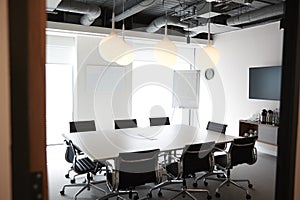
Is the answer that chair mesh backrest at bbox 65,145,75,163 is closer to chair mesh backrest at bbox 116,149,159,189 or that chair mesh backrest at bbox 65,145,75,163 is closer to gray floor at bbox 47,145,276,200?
gray floor at bbox 47,145,276,200

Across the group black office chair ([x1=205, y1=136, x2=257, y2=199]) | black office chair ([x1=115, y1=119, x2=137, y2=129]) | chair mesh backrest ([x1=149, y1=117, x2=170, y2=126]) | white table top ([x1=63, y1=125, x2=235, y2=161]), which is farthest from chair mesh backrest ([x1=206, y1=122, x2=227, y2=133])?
black office chair ([x1=115, y1=119, x2=137, y2=129])

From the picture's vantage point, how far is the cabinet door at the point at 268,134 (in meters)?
5.13

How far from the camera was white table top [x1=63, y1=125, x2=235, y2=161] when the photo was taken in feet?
10.3

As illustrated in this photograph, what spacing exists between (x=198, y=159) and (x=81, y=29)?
3.86m

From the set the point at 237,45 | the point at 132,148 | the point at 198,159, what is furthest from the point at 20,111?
the point at 237,45

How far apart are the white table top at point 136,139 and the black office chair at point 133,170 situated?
0.50 feet

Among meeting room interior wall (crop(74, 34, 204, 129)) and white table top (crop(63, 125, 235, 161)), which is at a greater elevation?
meeting room interior wall (crop(74, 34, 204, 129))

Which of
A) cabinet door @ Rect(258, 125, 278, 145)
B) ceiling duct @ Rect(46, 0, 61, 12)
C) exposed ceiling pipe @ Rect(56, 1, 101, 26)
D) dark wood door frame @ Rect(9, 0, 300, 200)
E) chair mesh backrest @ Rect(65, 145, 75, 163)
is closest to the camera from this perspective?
dark wood door frame @ Rect(9, 0, 300, 200)

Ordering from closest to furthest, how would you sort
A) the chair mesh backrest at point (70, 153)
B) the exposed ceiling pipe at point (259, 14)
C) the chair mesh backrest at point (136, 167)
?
the chair mesh backrest at point (136, 167)
the chair mesh backrest at point (70, 153)
the exposed ceiling pipe at point (259, 14)

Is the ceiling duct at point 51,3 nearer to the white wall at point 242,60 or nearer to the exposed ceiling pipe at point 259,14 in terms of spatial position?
the exposed ceiling pipe at point 259,14

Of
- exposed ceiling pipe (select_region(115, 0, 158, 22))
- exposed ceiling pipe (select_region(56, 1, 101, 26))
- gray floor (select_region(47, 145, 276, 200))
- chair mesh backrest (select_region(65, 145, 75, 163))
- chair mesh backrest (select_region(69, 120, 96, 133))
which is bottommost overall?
gray floor (select_region(47, 145, 276, 200))

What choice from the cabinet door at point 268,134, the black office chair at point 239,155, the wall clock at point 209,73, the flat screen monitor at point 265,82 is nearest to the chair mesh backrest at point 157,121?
the black office chair at point 239,155

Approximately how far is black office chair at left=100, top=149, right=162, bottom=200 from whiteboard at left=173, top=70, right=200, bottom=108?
4536 millimetres

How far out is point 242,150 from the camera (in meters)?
3.57
